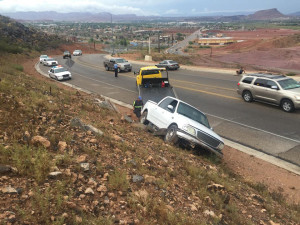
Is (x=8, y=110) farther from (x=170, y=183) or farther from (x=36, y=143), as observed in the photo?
(x=170, y=183)

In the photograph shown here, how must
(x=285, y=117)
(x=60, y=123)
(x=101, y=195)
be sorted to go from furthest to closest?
(x=285, y=117) → (x=60, y=123) → (x=101, y=195)

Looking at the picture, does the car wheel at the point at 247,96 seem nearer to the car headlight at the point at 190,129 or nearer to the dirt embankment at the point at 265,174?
the dirt embankment at the point at 265,174

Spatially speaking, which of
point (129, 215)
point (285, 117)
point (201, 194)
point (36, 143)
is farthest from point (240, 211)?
point (285, 117)

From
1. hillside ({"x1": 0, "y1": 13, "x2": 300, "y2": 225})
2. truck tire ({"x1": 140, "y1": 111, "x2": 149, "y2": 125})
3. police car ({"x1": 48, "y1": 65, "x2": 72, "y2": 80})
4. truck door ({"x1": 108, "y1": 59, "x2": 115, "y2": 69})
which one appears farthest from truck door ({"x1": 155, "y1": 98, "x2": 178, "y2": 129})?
truck door ({"x1": 108, "y1": 59, "x2": 115, "y2": 69})

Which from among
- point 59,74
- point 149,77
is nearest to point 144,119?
point 149,77

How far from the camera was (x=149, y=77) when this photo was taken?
18406 mm

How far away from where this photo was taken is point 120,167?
5633 mm

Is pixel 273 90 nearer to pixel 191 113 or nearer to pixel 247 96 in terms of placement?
pixel 247 96

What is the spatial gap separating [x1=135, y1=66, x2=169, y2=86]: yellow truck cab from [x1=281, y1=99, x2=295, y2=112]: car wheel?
6.95 m

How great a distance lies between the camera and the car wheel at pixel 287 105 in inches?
529

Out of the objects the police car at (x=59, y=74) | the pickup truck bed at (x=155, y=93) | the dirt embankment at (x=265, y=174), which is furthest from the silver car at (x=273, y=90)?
the police car at (x=59, y=74)

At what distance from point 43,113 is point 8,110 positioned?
99 centimetres

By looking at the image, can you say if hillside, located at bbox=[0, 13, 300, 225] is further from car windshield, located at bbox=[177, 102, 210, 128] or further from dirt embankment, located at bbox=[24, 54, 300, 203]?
car windshield, located at bbox=[177, 102, 210, 128]

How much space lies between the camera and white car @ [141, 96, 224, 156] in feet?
27.3
